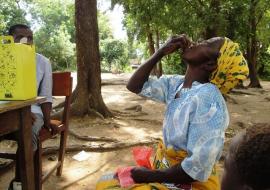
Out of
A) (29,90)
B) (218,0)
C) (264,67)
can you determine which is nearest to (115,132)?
(29,90)

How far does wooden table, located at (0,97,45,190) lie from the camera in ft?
8.86

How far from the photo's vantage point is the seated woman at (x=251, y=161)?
1.17 metres

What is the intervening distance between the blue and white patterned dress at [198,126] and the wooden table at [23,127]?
1035 millimetres

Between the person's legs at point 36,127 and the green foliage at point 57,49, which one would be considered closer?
the person's legs at point 36,127

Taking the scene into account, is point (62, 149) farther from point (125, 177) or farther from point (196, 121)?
point (196, 121)

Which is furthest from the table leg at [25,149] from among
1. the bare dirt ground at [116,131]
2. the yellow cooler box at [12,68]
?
the bare dirt ground at [116,131]

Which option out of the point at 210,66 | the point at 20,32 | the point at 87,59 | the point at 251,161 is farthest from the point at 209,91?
the point at 87,59

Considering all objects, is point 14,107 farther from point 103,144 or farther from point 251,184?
point 103,144

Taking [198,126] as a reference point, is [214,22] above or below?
above

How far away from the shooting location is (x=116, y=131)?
6.84 meters

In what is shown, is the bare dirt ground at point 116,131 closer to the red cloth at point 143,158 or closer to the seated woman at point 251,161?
the red cloth at point 143,158

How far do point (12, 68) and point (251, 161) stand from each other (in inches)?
74.7

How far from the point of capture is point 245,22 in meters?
13.1

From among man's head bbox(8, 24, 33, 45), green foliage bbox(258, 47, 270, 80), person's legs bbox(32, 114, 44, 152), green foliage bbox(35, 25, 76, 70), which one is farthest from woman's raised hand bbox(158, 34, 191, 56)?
green foliage bbox(35, 25, 76, 70)
